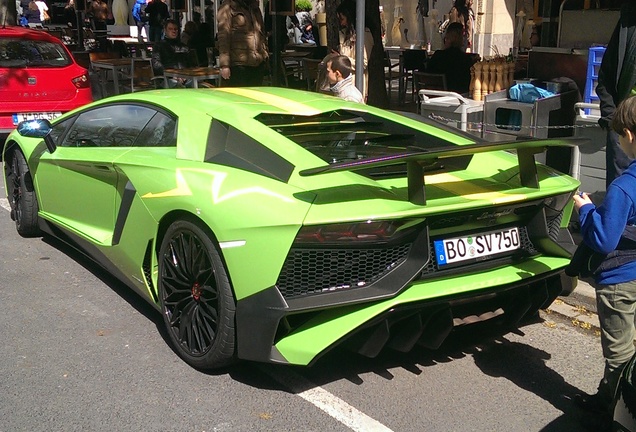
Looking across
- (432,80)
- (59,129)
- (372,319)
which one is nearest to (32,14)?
(432,80)

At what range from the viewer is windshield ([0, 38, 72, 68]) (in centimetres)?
937

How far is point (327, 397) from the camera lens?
3.67 m

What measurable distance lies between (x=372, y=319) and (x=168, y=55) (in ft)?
32.0

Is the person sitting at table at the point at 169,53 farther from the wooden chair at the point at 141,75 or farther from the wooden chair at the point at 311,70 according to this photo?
the wooden chair at the point at 311,70

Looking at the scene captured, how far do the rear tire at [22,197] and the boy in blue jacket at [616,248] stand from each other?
14.4 feet

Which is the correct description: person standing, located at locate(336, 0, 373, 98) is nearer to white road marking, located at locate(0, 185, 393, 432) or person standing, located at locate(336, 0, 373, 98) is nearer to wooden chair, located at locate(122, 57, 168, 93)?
white road marking, located at locate(0, 185, 393, 432)

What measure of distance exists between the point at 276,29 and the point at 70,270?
7217mm

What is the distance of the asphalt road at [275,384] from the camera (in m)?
3.45

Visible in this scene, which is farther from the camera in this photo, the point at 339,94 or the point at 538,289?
the point at 339,94

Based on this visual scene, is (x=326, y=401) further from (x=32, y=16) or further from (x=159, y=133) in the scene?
(x=32, y=16)

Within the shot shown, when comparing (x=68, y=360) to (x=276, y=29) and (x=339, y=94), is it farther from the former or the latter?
(x=276, y=29)

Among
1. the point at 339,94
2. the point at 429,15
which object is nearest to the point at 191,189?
the point at 339,94

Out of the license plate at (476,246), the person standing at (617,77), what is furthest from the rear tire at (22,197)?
the person standing at (617,77)

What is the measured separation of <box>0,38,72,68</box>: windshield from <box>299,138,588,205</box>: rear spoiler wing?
7.21 metres
